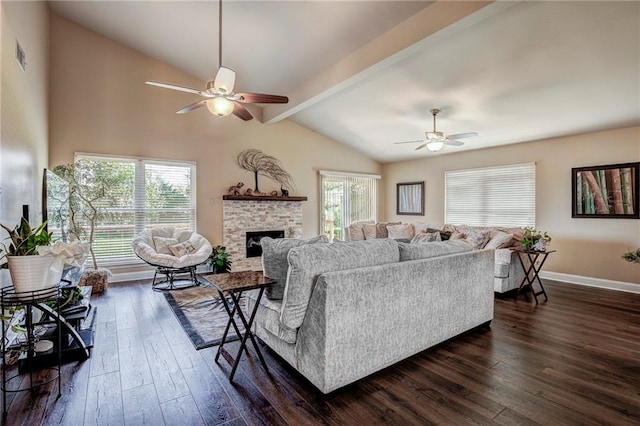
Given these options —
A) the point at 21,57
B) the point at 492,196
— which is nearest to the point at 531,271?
the point at 492,196

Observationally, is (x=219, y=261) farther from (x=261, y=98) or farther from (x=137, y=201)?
(x=261, y=98)

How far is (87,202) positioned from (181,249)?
1592 mm

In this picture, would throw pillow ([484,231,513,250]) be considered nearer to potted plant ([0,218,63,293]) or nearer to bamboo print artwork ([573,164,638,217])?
bamboo print artwork ([573,164,638,217])

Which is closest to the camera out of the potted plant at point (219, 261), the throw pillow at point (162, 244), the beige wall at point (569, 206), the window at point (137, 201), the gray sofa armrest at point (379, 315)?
the gray sofa armrest at point (379, 315)

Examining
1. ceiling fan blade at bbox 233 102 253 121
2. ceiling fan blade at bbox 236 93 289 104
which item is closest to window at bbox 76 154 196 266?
ceiling fan blade at bbox 233 102 253 121

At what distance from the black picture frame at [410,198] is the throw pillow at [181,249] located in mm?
5382

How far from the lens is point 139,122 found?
5.52 metres

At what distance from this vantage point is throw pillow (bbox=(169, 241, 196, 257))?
5.20 metres

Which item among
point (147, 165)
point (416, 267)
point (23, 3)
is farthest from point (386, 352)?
point (147, 165)

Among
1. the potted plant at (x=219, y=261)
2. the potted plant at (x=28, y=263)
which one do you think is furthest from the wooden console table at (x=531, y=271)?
the potted plant at (x=28, y=263)

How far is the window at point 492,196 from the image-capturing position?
6.00m

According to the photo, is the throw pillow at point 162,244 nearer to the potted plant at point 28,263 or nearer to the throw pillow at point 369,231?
the potted plant at point 28,263

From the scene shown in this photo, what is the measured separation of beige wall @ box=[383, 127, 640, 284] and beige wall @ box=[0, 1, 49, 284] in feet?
24.0

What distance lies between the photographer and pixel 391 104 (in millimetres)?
5438
